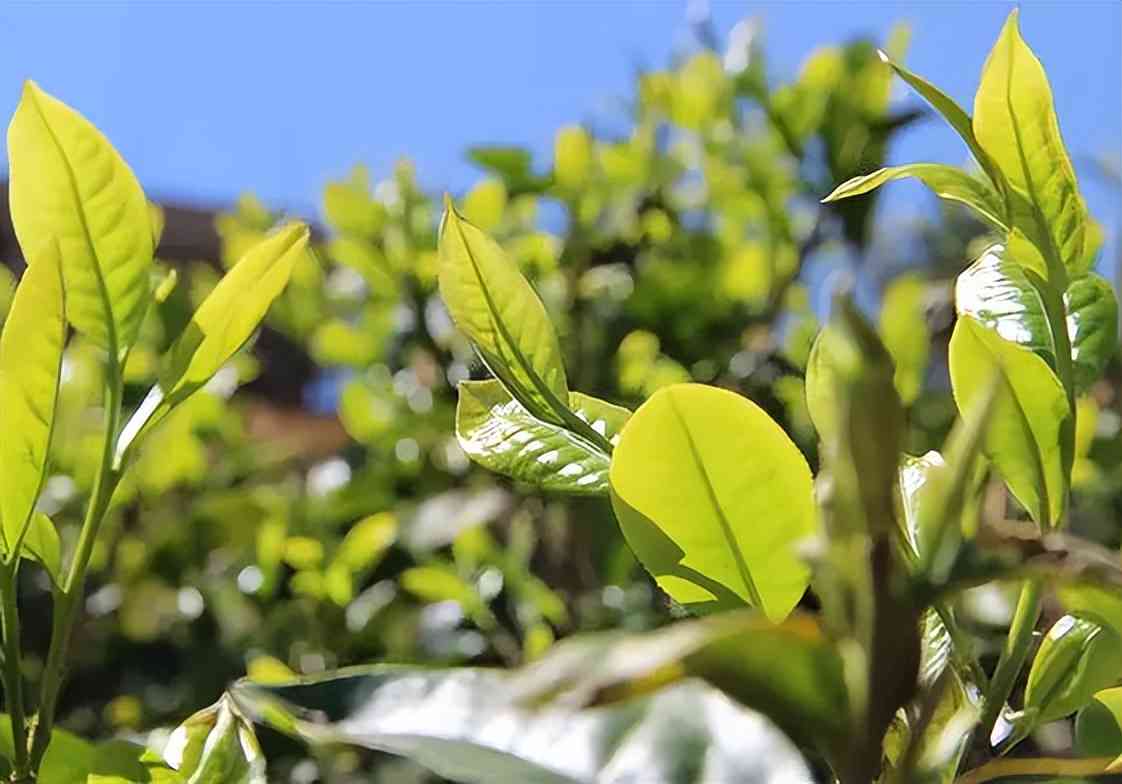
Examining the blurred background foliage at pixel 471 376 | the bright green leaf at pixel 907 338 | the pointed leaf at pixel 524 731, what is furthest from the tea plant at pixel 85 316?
the blurred background foliage at pixel 471 376

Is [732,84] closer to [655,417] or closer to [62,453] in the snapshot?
[62,453]

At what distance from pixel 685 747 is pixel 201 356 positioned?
0.22m

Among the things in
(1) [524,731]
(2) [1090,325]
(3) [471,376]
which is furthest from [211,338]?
(3) [471,376]

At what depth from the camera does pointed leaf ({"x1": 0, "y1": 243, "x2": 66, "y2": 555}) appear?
1.28 ft

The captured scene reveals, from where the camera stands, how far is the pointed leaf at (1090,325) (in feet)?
1.35

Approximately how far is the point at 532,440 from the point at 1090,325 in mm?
183

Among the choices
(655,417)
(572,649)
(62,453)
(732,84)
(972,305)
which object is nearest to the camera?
(572,649)

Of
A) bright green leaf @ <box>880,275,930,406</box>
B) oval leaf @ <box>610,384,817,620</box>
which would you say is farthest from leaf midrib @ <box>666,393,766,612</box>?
bright green leaf @ <box>880,275,930,406</box>

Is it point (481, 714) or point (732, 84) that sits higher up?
point (732, 84)

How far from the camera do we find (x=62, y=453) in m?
1.20

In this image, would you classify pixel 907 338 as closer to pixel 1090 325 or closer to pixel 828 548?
pixel 1090 325

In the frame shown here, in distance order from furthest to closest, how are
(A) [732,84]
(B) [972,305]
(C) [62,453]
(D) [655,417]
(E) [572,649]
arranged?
(A) [732,84] → (C) [62,453] → (B) [972,305] → (D) [655,417] → (E) [572,649]

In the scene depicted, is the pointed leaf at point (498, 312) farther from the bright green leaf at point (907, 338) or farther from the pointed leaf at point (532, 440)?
the bright green leaf at point (907, 338)

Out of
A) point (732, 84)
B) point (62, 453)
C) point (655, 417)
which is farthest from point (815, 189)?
point (655, 417)
